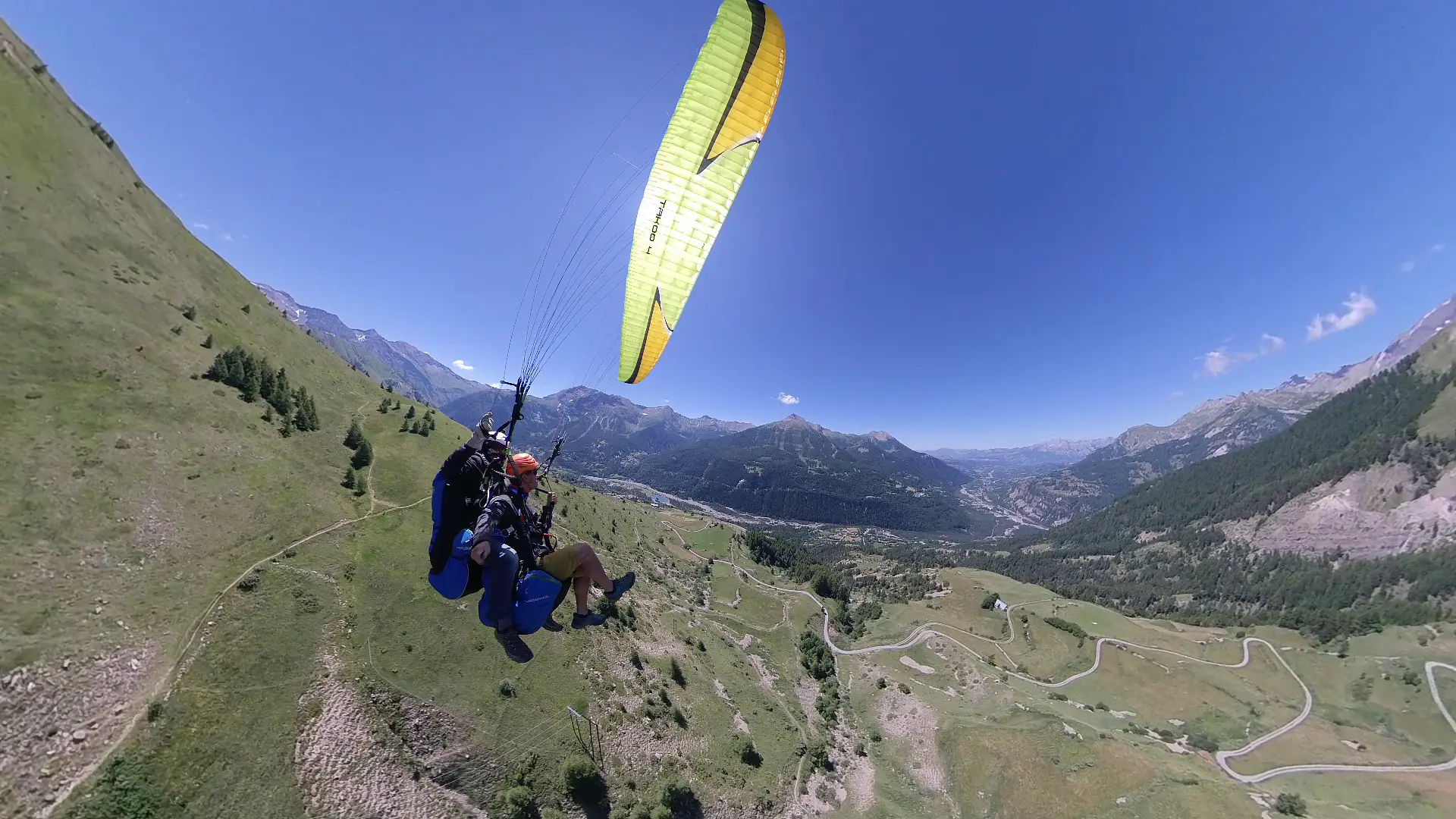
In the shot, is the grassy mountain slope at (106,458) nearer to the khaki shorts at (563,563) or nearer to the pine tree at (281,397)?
the pine tree at (281,397)

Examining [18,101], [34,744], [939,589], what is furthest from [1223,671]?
[18,101]

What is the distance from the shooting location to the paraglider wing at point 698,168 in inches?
527

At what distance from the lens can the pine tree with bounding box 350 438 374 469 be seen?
49781 millimetres

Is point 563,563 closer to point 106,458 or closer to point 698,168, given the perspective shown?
point 698,168

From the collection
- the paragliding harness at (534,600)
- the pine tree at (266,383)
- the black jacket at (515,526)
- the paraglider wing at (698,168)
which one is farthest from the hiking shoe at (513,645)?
the pine tree at (266,383)

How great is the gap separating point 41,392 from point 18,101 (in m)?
64.0

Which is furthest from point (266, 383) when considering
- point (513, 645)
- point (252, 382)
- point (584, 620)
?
point (584, 620)

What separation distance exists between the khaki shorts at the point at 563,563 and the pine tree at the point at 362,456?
49603 millimetres

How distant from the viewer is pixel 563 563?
11977mm

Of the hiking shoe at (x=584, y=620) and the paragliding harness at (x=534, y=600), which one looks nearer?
the paragliding harness at (x=534, y=600)

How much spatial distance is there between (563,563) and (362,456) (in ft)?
171

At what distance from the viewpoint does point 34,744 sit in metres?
18.4

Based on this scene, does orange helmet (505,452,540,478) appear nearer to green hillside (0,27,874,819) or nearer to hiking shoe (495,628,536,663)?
hiking shoe (495,628,536,663)

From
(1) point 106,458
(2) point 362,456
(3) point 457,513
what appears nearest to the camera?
(3) point 457,513
